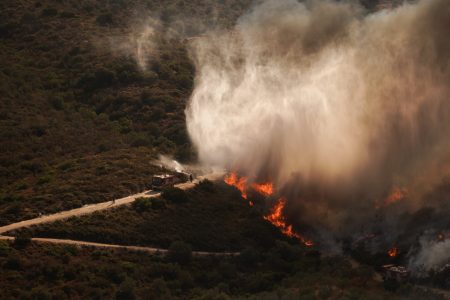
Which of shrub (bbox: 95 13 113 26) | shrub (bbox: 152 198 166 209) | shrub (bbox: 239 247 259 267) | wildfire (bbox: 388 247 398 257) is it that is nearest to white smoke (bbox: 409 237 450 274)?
wildfire (bbox: 388 247 398 257)

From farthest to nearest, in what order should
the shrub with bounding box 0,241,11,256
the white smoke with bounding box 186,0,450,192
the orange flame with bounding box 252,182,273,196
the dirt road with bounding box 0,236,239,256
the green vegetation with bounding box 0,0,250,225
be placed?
1. the orange flame with bounding box 252,182,273,196
2. the green vegetation with bounding box 0,0,250,225
3. the white smoke with bounding box 186,0,450,192
4. the dirt road with bounding box 0,236,239,256
5. the shrub with bounding box 0,241,11,256

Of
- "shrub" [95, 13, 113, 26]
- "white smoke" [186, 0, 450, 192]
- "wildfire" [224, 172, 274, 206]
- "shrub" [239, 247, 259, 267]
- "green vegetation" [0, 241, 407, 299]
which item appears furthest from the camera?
"shrub" [95, 13, 113, 26]

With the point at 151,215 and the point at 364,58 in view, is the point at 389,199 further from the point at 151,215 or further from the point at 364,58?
the point at 151,215

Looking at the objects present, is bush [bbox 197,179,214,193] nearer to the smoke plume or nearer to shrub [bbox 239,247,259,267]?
the smoke plume

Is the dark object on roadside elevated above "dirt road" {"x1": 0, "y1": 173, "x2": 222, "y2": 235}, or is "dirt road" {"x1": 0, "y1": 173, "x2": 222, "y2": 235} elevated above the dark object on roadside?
"dirt road" {"x1": 0, "y1": 173, "x2": 222, "y2": 235}

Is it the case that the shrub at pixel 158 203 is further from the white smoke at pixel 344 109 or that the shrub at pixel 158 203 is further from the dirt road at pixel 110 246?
the white smoke at pixel 344 109

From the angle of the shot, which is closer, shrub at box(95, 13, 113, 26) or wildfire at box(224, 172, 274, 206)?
wildfire at box(224, 172, 274, 206)

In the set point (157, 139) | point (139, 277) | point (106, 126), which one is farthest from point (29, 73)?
point (139, 277)
